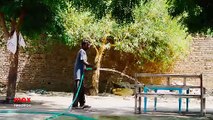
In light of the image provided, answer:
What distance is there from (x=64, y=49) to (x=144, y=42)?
14.4 feet

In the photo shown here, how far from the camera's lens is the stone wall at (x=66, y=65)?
17797 mm

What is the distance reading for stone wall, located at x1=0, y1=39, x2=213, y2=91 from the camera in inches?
701

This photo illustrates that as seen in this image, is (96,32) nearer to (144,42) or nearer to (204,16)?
(144,42)

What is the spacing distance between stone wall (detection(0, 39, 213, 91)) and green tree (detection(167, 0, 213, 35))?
807 cm

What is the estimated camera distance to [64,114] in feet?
27.6

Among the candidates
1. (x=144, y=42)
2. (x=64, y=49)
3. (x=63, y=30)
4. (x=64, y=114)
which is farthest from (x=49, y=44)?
(x=64, y=114)

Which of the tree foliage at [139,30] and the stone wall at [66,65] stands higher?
the tree foliage at [139,30]

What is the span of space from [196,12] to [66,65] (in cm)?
997

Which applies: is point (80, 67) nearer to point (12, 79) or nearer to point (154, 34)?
point (12, 79)

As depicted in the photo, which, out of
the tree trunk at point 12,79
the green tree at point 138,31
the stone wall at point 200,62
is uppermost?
the green tree at point 138,31

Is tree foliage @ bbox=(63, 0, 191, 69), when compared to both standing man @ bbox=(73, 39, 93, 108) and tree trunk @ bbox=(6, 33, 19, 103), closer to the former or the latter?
tree trunk @ bbox=(6, 33, 19, 103)

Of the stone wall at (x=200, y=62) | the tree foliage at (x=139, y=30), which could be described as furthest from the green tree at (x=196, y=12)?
the stone wall at (x=200, y=62)

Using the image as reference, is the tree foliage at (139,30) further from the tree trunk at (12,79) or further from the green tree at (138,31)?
the tree trunk at (12,79)

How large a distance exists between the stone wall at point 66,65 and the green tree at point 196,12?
8068mm
